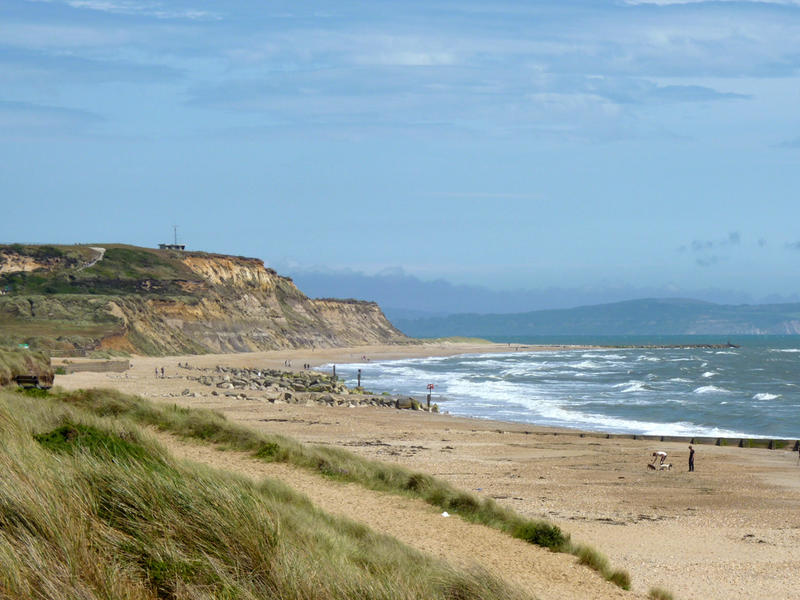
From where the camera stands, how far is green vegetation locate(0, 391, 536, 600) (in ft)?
14.9

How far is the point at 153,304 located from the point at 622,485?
240 feet

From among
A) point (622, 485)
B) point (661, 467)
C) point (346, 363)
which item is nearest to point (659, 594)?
point (622, 485)

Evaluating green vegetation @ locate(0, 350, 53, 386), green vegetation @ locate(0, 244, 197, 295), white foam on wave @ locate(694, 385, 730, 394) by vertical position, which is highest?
green vegetation @ locate(0, 244, 197, 295)

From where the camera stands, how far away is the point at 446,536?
1123 cm

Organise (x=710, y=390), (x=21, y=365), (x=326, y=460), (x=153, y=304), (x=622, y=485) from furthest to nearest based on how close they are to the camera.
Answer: (x=153, y=304)
(x=710, y=390)
(x=21, y=365)
(x=622, y=485)
(x=326, y=460)

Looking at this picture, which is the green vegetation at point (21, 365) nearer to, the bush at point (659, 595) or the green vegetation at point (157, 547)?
the green vegetation at point (157, 547)

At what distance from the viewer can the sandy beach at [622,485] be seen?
11758mm

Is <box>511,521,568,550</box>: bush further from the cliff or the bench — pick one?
the cliff

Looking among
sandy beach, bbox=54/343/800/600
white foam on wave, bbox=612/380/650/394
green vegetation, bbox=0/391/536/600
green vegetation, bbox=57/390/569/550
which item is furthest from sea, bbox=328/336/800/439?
green vegetation, bbox=0/391/536/600

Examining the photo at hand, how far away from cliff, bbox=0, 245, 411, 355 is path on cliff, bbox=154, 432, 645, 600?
39.9 m

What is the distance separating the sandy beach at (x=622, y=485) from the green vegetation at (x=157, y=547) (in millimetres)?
4238

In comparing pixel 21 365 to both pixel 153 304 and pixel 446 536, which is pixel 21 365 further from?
pixel 153 304

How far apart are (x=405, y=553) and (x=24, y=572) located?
4762 mm

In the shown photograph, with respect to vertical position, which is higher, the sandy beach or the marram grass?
the marram grass
